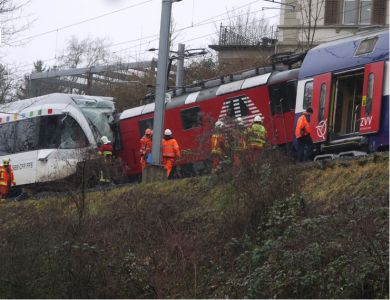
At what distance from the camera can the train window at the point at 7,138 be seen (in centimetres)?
2833

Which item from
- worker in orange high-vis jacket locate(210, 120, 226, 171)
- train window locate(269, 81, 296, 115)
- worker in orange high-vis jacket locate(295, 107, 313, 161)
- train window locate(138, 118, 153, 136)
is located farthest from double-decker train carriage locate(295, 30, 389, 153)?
train window locate(138, 118, 153, 136)

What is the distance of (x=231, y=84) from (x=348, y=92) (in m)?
4.36

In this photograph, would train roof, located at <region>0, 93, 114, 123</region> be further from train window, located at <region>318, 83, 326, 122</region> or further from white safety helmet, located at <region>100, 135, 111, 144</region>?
train window, located at <region>318, 83, 326, 122</region>

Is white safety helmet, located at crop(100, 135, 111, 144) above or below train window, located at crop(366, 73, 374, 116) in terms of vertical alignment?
below

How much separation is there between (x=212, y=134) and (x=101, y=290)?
538 centimetres

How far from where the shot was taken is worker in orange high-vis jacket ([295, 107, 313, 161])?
19.4 m

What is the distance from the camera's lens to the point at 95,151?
22.1 metres

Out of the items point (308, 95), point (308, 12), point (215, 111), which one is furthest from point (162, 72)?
point (308, 12)

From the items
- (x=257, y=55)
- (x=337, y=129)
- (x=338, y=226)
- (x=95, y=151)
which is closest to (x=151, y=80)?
(x=257, y=55)

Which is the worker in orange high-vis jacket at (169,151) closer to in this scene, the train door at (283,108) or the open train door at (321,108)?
the train door at (283,108)

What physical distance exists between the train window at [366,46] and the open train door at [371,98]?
0.46m

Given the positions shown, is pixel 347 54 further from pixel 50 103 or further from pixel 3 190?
pixel 3 190

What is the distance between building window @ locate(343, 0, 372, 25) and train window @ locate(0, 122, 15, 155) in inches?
634

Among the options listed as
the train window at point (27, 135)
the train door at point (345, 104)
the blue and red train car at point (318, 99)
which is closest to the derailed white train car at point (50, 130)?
the train window at point (27, 135)
